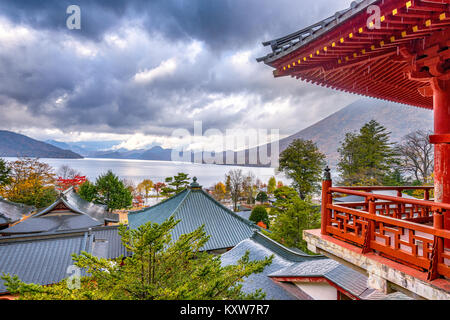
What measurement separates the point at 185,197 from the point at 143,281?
694 cm

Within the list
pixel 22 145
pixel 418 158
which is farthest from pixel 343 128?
pixel 22 145

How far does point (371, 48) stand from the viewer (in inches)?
104

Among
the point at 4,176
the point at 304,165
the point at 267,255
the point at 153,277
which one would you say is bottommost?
the point at 267,255

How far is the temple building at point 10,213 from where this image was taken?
598 inches

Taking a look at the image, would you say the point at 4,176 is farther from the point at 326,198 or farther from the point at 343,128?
the point at 343,128

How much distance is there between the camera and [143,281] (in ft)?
10.3

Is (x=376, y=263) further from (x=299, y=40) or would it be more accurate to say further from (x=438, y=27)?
(x=299, y=40)

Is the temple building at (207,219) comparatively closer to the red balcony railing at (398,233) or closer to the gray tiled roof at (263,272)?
the gray tiled roof at (263,272)

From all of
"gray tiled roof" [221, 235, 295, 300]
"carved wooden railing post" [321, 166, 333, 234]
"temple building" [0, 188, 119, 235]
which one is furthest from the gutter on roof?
"temple building" [0, 188, 119, 235]

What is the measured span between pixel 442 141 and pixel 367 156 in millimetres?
22974

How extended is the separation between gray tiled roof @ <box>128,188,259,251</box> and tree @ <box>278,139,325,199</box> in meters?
13.6

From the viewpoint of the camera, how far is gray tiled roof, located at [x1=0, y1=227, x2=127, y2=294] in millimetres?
6832

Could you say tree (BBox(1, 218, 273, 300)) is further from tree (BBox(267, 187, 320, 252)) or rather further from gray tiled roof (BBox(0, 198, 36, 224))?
gray tiled roof (BBox(0, 198, 36, 224))

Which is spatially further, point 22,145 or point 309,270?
point 22,145
